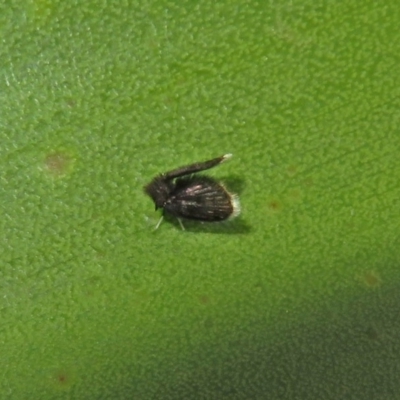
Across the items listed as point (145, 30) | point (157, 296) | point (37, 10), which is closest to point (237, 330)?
point (157, 296)

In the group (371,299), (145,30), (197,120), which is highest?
(145,30)

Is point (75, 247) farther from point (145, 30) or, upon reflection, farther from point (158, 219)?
point (145, 30)
